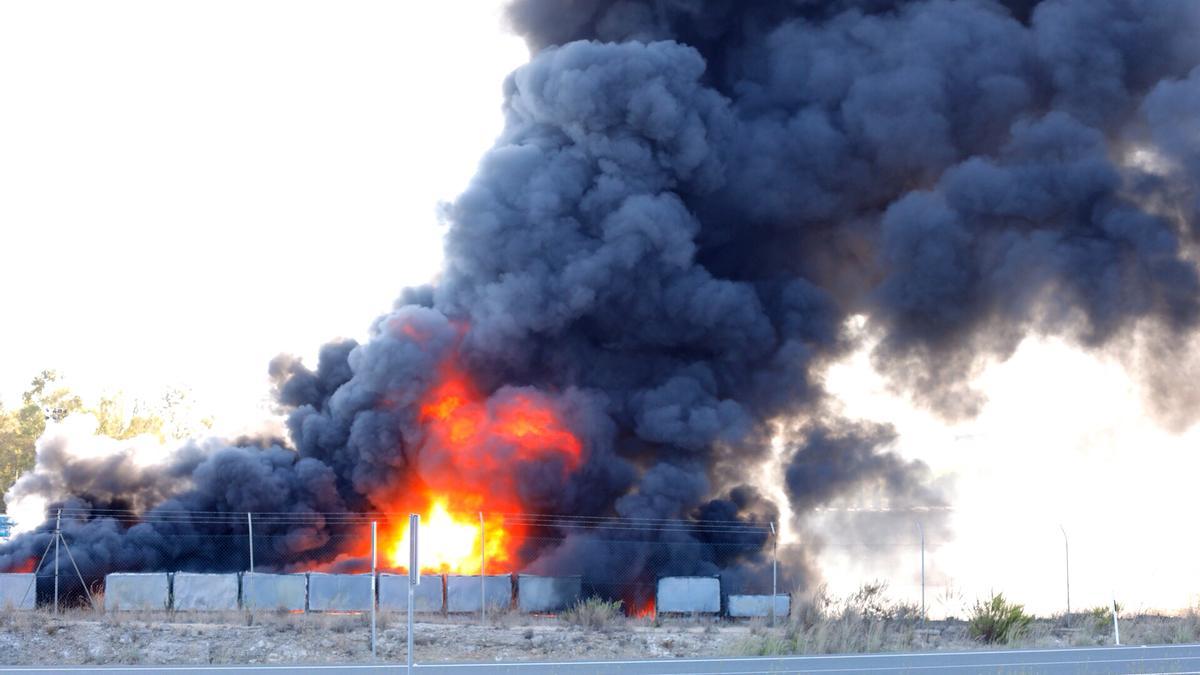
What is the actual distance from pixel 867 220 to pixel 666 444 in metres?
12.3

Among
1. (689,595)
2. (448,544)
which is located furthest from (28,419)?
(689,595)

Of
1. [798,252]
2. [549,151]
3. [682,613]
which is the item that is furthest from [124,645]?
[798,252]

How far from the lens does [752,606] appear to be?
37.3 metres

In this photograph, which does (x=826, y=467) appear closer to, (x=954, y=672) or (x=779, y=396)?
(x=779, y=396)

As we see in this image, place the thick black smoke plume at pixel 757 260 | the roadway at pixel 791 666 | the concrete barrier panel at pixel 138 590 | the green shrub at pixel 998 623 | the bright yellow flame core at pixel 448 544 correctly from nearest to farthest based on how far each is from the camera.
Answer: the roadway at pixel 791 666
the green shrub at pixel 998 623
the concrete barrier panel at pixel 138 590
the bright yellow flame core at pixel 448 544
the thick black smoke plume at pixel 757 260

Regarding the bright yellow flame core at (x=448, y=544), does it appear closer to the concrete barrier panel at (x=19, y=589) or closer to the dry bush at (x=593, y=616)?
the dry bush at (x=593, y=616)

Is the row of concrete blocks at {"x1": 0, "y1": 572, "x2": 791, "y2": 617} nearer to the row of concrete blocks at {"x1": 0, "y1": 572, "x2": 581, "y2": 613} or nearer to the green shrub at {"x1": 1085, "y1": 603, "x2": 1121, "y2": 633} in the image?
the row of concrete blocks at {"x1": 0, "y1": 572, "x2": 581, "y2": 613}

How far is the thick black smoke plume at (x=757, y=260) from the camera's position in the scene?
45812mm

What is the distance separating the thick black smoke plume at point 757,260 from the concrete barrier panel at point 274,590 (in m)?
6.80

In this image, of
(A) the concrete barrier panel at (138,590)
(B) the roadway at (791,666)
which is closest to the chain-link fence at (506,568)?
(A) the concrete barrier panel at (138,590)

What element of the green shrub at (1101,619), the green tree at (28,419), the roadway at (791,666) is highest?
the green tree at (28,419)

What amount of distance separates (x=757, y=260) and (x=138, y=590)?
25.9 meters

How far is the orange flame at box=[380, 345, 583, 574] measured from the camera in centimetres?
4388

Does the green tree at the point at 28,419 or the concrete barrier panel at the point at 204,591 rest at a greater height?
the green tree at the point at 28,419
